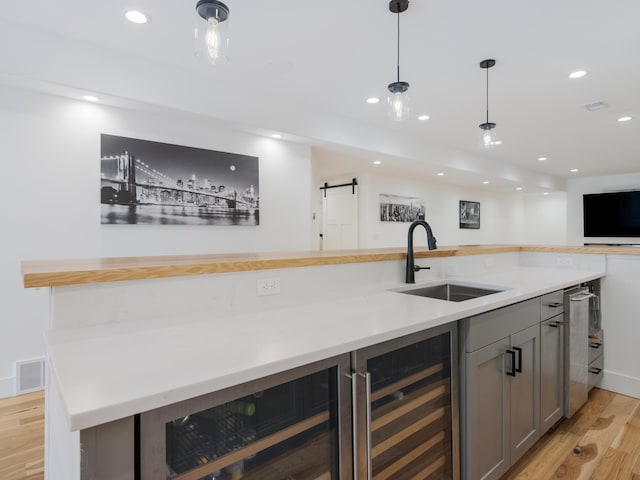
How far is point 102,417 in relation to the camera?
64 cm

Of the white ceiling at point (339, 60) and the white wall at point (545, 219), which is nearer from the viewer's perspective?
the white ceiling at point (339, 60)

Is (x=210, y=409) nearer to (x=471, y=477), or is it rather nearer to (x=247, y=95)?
(x=471, y=477)

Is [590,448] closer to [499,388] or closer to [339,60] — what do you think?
[499,388]

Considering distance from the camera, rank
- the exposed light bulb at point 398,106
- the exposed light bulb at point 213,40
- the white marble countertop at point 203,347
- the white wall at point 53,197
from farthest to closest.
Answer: the white wall at point 53,197 → the exposed light bulb at point 398,106 → the exposed light bulb at point 213,40 → the white marble countertop at point 203,347

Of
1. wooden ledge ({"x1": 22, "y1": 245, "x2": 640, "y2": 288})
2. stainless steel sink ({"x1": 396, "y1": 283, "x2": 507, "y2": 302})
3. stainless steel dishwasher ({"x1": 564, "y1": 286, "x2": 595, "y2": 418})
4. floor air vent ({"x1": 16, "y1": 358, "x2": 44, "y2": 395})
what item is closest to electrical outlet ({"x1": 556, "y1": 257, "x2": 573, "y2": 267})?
stainless steel dishwasher ({"x1": 564, "y1": 286, "x2": 595, "y2": 418})

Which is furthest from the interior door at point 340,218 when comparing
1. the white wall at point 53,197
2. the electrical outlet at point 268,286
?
the electrical outlet at point 268,286

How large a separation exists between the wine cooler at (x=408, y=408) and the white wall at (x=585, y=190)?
833 cm

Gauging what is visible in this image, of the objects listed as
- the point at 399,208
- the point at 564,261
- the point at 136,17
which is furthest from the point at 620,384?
the point at 399,208

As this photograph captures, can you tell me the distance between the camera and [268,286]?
1.52m

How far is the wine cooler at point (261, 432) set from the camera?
0.76 meters

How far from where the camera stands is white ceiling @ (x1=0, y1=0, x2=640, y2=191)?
215cm

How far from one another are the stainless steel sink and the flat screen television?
24.1 ft

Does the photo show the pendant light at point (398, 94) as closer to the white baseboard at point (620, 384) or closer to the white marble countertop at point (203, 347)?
the white marble countertop at point (203, 347)

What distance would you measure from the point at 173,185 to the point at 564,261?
11.0ft
